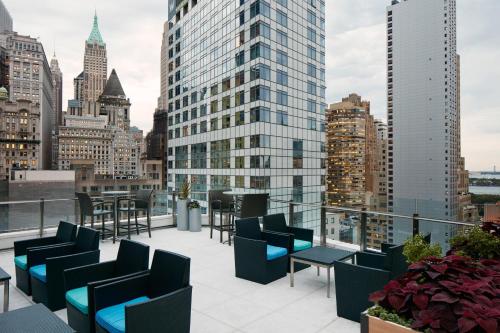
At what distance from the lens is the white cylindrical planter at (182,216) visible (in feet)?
29.4

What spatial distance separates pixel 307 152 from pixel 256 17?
63.1 feet

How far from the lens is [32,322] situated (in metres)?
2.28

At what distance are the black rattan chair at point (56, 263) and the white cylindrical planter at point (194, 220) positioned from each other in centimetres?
439

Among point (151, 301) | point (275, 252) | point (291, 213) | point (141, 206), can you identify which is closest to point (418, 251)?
point (151, 301)

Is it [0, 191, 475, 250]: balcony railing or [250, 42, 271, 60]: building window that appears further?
[250, 42, 271, 60]: building window

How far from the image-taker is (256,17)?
39.4 meters

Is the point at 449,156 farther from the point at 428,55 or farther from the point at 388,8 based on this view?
the point at 388,8

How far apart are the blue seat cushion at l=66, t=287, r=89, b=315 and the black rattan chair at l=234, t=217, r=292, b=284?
7.62ft

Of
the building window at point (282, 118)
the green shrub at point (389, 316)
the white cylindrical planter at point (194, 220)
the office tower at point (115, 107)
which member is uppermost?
the office tower at point (115, 107)

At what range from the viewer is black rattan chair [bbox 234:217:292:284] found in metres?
4.80

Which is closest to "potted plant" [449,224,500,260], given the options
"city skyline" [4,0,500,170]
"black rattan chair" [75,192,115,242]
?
"black rattan chair" [75,192,115,242]

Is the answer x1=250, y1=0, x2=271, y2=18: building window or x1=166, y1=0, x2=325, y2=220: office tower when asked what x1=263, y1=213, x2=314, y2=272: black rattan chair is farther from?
x1=250, y1=0, x2=271, y2=18: building window

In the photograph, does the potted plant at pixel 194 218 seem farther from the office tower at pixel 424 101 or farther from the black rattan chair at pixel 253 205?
the office tower at pixel 424 101

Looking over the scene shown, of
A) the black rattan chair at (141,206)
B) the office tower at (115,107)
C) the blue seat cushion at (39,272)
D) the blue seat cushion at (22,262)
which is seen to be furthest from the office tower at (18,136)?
the blue seat cushion at (39,272)
